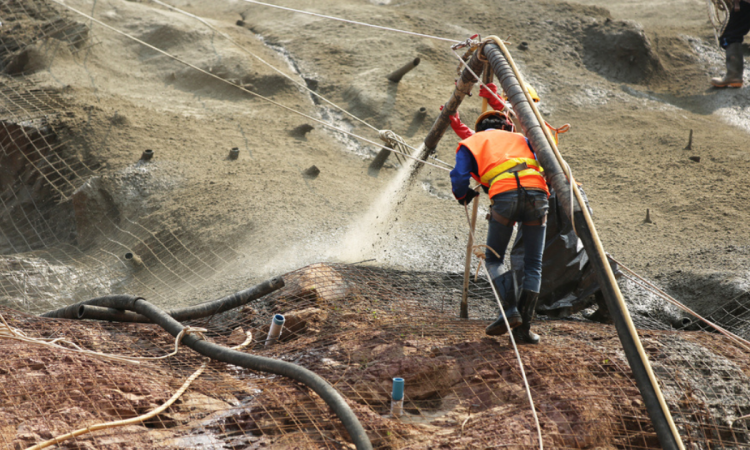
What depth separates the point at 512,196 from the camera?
3.35 metres

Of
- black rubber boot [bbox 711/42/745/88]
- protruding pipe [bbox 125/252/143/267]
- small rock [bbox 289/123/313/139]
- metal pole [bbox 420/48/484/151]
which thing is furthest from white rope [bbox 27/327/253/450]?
black rubber boot [bbox 711/42/745/88]

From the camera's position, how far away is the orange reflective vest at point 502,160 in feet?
11.0

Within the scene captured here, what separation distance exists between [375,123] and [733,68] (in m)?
6.57

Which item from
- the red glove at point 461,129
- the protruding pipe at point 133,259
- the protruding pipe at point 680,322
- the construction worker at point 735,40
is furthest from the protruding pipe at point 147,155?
the construction worker at point 735,40

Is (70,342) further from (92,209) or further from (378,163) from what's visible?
(378,163)

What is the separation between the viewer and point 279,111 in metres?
8.95

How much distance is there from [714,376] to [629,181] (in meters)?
4.97

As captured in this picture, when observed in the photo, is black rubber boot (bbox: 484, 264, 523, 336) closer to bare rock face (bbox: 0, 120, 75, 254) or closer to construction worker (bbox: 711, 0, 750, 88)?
bare rock face (bbox: 0, 120, 75, 254)

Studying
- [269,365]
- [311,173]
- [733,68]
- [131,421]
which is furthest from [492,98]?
[733,68]

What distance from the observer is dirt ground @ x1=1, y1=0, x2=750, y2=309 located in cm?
592

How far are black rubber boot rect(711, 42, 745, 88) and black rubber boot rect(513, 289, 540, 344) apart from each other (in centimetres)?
889

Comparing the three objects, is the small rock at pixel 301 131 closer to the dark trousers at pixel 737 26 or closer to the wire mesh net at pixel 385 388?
the wire mesh net at pixel 385 388

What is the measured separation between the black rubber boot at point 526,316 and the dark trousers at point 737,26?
8.65m

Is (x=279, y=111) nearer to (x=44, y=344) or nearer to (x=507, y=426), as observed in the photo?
(x=44, y=344)
